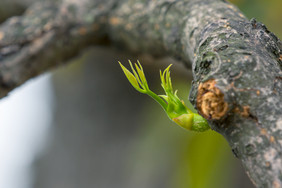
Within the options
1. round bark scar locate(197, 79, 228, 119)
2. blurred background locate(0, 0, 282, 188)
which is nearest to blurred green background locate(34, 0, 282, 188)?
blurred background locate(0, 0, 282, 188)

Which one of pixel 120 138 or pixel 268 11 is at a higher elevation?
pixel 268 11

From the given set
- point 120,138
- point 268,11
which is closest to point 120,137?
point 120,138

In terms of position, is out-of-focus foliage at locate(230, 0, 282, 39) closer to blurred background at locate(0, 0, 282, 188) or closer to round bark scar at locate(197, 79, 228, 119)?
blurred background at locate(0, 0, 282, 188)

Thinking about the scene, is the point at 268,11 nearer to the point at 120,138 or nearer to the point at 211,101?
the point at 120,138

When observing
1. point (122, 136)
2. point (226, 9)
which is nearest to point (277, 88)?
point (226, 9)

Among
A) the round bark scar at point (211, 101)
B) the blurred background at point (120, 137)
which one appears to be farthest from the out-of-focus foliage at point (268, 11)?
the round bark scar at point (211, 101)

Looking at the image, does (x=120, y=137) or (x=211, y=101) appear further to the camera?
(x=120, y=137)

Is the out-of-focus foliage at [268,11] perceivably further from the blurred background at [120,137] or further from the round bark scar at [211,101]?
the round bark scar at [211,101]
